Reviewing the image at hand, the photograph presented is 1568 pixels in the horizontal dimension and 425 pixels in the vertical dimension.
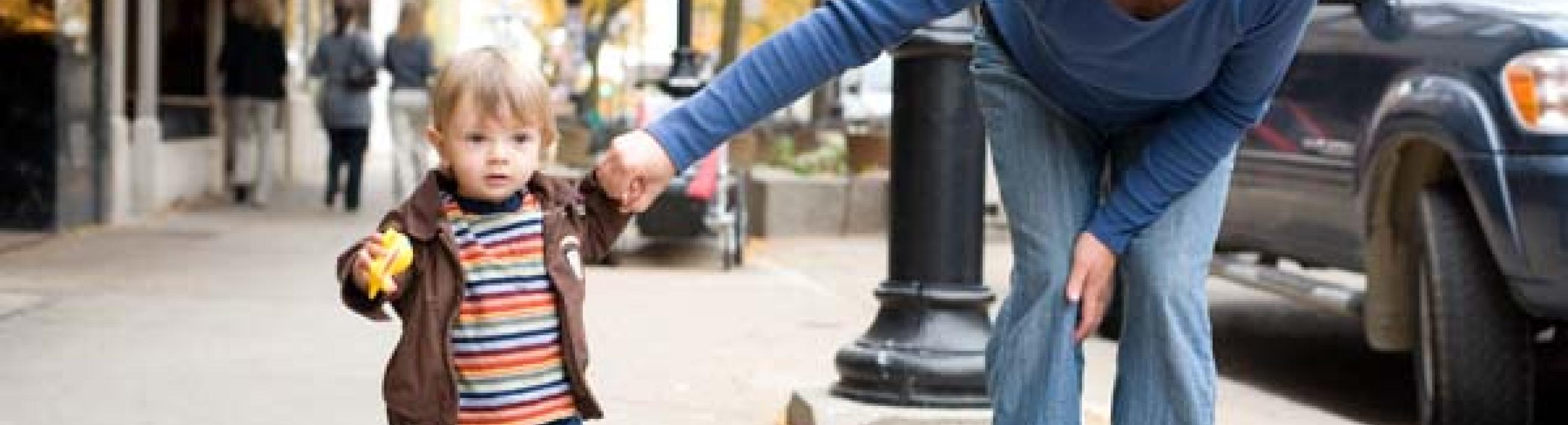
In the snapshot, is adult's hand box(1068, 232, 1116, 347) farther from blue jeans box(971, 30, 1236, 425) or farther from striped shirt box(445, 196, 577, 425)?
striped shirt box(445, 196, 577, 425)

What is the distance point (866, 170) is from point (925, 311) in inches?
363

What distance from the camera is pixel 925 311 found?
5961 mm

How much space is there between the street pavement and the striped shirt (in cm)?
261

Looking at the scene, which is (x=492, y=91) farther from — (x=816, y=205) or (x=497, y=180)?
(x=816, y=205)

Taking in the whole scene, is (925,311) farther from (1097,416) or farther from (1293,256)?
(1293,256)

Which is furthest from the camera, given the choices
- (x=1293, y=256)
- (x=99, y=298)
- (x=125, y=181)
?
(x=125, y=181)

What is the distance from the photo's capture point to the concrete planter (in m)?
14.6

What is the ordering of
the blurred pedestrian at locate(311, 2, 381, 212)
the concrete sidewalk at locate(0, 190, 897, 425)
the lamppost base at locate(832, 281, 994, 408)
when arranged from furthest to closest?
the blurred pedestrian at locate(311, 2, 381, 212) < the concrete sidewalk at locate(0, 190, 897, 425) < the lamppost base at locate(832, 281, 994, 408)

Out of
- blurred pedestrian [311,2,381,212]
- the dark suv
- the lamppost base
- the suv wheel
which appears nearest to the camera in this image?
the lamppost base

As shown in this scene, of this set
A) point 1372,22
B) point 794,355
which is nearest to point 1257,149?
point 1372,22

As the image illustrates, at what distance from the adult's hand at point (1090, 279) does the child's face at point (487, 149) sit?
847 mm

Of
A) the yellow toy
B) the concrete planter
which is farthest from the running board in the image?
the concrete planter

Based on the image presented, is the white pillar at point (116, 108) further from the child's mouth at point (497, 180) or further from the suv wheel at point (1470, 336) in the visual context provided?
the child's mouth at point (497, 180)

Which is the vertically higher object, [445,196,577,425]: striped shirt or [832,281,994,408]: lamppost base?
[445,196,577,425]: striped shirt
